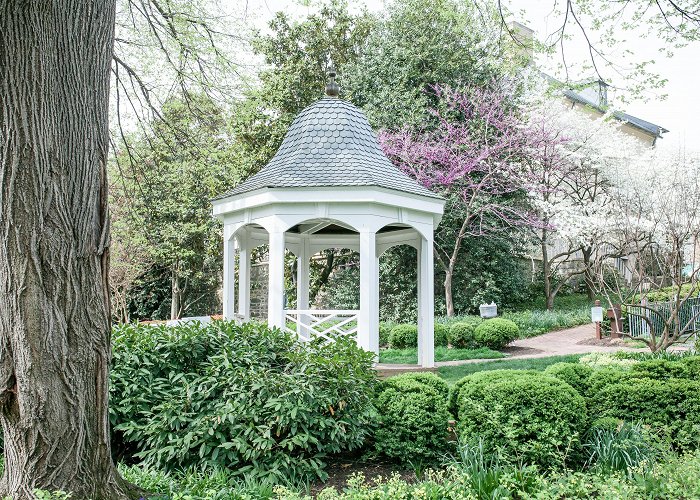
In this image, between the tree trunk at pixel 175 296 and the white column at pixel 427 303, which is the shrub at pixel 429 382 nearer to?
the white column at pixel 427 303

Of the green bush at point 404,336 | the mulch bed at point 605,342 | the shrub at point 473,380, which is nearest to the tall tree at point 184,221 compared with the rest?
the green bush at point 404,336

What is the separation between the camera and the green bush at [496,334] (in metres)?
13.9

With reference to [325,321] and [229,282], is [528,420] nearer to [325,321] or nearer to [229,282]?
[325,321]

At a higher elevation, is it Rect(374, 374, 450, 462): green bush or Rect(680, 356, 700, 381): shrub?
Rect(680, 356, 700, 381): shrub

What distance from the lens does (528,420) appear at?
206 inches

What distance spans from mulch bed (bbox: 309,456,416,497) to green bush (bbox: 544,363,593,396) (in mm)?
2000

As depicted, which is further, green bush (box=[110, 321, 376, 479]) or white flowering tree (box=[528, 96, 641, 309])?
white flowering tree (box=[528, 96, 641, 309])

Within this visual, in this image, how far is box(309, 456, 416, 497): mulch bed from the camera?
5.13m

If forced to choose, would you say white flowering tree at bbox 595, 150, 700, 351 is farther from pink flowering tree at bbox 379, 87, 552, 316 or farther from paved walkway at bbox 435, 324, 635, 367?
pink flowering tree at bbox 379, 87, 552, 316

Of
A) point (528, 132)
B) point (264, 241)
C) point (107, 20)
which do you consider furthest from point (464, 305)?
point (107, 20)

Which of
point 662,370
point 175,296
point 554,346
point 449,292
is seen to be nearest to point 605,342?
point 554,346

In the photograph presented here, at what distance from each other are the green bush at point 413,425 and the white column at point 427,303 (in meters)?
4.16

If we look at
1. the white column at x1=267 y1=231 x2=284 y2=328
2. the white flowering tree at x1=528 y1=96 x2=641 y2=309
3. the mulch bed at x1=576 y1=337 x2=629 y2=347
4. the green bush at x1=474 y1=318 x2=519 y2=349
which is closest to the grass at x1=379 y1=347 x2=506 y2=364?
the green bush at x1=474 y1=318 x2=519 y2=349

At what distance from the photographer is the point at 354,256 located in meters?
20.1
